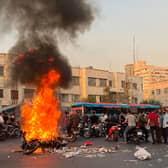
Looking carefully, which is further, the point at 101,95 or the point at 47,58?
the point at 101,95

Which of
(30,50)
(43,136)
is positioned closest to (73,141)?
(43,136)

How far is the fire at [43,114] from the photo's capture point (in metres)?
10.4

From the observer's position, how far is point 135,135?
41.0 feet

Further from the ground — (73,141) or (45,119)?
(45,119)

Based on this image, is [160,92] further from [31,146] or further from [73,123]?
[31,146]

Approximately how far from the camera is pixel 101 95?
163 feet

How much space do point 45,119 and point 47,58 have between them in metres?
2.54

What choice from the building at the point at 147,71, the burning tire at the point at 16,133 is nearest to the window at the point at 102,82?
the burning tire at the point at 16,133

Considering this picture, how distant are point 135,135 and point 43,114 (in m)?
4.26

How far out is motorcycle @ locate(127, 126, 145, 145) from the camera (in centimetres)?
1234

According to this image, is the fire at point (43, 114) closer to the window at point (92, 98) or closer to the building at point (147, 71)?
the window at point (92, 98)

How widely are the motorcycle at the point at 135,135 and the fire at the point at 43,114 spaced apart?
11.5 ft

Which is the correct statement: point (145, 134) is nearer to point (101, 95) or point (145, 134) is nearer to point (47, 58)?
point (47, 58)

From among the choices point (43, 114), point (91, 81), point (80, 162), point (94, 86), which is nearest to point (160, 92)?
point (94, 86)
